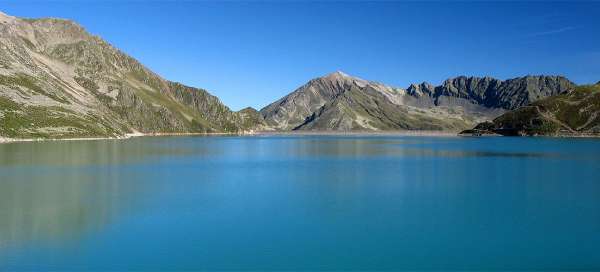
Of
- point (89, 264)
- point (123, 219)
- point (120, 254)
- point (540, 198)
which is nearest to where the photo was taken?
point (89, 264)

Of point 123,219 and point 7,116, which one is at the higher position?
point 7,116

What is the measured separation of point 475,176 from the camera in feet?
265

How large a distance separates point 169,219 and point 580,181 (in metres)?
63.4

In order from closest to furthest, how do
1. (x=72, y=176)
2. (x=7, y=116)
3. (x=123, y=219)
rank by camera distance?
(x=123, y=219) < (x=72, y=176) < (x=7, y=116)

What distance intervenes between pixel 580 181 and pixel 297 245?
192 feet

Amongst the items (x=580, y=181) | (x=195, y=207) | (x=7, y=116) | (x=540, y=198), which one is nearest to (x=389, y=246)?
(x=195, y=207)

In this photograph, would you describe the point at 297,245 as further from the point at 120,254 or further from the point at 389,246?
the point at 120,254

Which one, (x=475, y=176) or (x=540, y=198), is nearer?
(x=540, y=198)

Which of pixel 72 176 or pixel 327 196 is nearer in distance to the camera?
pixel 327 196

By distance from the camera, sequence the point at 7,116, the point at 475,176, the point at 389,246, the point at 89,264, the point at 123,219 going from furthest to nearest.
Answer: the point at 7,116, the point at 475,176, the point at 123,219, the point at 389,246, the point at 89,264

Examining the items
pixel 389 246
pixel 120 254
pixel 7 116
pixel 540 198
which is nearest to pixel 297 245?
pixel 389 246

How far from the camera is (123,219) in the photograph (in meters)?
42.5

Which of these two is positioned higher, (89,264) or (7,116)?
(7,116)

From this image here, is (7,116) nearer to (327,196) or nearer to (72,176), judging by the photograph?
(72,176)
